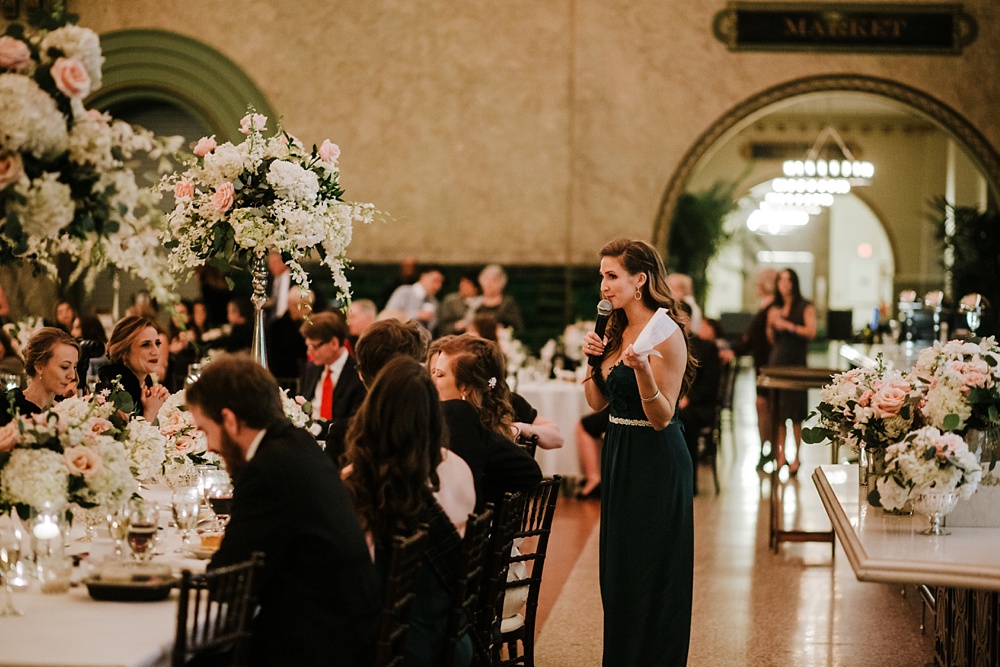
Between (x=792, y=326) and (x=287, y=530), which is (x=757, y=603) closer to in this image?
(x=287, y=530)

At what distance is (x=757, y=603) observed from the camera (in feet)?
20.7

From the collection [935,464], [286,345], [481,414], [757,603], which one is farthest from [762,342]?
[935,464]

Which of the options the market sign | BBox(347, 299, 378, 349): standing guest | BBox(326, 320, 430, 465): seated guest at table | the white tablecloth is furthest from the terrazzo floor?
the market sign

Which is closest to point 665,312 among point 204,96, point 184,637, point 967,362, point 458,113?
point 967,362

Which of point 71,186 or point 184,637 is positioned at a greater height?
point 71,186

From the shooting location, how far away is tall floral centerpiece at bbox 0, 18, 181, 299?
8.97ft

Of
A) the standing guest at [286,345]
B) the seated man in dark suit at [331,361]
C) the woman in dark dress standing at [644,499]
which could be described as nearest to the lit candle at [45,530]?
the woman in dark dress standing at [644,499]

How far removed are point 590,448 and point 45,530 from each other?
652 centimetres

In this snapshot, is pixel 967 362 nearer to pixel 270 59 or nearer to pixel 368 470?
pixel 368 470

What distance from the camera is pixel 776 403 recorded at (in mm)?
7984

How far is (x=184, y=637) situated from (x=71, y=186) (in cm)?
106

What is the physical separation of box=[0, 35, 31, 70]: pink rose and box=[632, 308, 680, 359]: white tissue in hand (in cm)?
225

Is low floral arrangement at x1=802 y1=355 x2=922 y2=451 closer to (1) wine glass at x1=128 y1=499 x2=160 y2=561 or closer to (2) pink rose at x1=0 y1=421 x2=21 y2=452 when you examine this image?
(1) wine glass at x1=128 y1=499 x2=160 y2=561

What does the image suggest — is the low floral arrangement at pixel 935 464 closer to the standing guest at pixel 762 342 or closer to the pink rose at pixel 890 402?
the pink rose at pixel 890 402
